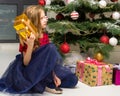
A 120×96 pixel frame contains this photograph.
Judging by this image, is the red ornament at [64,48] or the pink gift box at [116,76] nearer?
the pink gift box at [116,76]

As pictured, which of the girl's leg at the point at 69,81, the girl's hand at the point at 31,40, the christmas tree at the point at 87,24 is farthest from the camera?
the christmas tree at the point at 87,24

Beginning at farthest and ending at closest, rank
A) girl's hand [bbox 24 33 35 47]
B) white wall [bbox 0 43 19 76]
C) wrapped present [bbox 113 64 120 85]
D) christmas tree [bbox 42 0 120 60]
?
white wall [bbox 0 43 19 76] → christmas tree [bbox 42 0 120 60] → wrapped present [bbox 113 64 120 85] → girl's hand [bbox 24 33 35 47]

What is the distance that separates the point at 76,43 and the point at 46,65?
2.50ft

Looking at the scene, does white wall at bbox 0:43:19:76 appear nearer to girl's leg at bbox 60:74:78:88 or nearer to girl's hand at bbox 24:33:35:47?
girl's leg at bbox 60:74:78:88

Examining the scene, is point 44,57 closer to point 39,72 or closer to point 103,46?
point 39,72

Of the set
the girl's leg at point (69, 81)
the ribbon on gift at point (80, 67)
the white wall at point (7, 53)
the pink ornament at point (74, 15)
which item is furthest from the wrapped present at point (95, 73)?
the white wall at point (7, 53)

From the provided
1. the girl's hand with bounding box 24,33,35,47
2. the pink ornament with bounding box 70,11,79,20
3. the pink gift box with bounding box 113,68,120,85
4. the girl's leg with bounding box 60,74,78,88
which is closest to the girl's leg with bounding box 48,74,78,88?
the girl's leg with bounding box 60,74,78,88

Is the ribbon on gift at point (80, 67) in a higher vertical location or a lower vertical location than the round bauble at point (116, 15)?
lower

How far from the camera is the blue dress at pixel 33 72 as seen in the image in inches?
74.7

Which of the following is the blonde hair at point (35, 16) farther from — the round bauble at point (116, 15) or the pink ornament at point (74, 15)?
the round bauble at point (116, 15)

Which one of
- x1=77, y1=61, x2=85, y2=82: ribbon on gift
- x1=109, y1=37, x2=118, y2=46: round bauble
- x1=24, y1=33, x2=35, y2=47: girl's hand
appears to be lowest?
x1=77, y1=61, x2=85, y2=82: ribbon on gift

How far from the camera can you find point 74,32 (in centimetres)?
253

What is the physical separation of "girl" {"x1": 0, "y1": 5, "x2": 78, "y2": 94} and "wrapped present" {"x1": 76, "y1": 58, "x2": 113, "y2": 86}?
12.3 inches

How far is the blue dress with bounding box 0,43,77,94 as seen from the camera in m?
1.90
